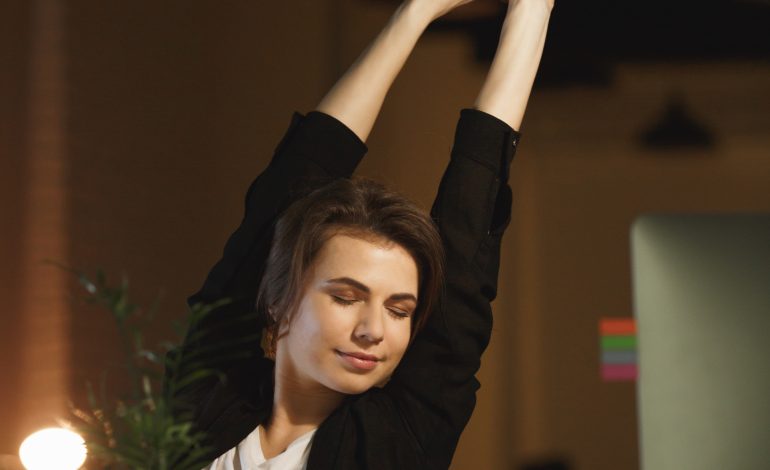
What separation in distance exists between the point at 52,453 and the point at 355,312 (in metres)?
0.57

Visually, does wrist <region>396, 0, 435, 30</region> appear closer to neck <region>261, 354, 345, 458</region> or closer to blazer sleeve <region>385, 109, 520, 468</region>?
blazer sleeve <region>385, 109, 520, 468</region>

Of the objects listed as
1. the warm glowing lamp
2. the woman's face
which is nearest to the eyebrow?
the woman's face

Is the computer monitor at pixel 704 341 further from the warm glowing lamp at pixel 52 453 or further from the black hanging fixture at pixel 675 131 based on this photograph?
the black hanging fixture at pixel 675 131

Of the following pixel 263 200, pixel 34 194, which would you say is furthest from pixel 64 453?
pixel 34 194

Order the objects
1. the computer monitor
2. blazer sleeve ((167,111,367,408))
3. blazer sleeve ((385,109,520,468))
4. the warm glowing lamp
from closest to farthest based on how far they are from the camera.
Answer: the computer monitor
blazer sleeve ((385,109,520,468))
blazer sleeve ((167,111,367,408))
the warm glowing lamp

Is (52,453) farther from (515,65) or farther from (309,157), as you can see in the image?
(515,65)

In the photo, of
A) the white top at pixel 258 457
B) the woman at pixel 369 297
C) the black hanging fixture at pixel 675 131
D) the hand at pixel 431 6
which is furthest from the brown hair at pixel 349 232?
the black hanging fixture at pixel 675 131

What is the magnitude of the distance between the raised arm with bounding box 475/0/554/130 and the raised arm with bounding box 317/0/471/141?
96 millimetres

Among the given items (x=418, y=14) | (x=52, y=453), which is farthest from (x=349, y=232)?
(x=52, y=453)

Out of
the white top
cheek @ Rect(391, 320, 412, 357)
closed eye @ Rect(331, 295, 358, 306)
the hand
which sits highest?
the hand

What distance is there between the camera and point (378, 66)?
115 cm

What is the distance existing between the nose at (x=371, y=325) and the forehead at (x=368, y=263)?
0.9 inches

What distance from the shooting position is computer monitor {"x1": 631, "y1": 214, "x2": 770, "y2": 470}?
36.5 inches

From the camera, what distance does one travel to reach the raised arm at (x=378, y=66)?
114cm
